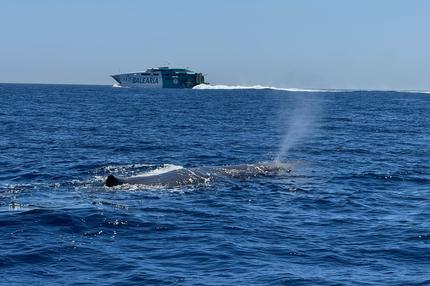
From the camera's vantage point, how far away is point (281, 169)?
119ft

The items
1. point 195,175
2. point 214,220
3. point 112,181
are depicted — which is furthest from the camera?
point 195,175

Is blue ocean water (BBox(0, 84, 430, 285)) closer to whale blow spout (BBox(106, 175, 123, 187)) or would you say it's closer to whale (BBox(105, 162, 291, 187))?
whale blow spout (BBox(106, 175, 123, 187))

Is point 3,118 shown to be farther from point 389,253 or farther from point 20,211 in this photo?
point 389,253

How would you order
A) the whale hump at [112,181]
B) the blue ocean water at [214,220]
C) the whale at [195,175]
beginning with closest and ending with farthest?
the blue ocean water at [214,220] → the whale hump at [112,181] → the whale at [195,175]

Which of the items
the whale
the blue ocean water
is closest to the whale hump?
the whale

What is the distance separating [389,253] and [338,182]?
13.6 metres

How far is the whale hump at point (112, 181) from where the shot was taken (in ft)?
92.5

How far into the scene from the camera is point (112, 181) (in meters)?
28.4

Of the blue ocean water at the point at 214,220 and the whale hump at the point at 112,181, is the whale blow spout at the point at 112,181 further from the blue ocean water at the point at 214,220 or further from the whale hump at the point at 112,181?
the blue ocean water at the point at 214,220

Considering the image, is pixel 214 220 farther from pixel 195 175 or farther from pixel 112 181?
pixel 195 175

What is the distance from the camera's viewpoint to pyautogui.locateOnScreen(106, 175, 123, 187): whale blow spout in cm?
2820

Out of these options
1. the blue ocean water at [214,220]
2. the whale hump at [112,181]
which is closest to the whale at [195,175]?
the whale hump at [112,181]

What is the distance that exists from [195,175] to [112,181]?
4.55m

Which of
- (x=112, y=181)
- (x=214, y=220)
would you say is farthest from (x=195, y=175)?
(x=214, y=220)
